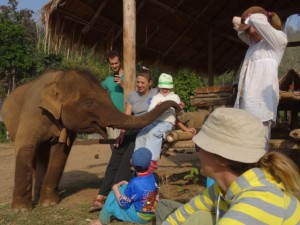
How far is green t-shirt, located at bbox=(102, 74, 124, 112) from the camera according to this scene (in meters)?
5.92

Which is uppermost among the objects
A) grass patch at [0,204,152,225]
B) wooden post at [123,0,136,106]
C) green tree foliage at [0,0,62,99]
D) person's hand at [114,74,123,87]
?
green tree foliage at [0,0,62,99]

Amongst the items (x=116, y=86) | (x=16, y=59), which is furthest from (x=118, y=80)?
(x=16, y=59)

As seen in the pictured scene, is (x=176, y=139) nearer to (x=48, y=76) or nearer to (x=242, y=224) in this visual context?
(x=48, y=76)

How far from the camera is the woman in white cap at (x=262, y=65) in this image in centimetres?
388

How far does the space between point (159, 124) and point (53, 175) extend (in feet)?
5.40

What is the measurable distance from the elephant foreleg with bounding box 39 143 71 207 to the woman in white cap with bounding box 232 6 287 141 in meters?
2.59

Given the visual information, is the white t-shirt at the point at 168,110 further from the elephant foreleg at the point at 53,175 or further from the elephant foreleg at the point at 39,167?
the elephant foreleg at the point at 39,167

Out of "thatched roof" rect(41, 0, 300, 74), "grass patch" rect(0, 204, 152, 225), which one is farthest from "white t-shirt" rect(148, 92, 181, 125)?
"thatched roof" rect(41, 0, 300, 74)

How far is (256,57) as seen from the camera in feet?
13.4

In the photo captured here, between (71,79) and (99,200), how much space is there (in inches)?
58.9

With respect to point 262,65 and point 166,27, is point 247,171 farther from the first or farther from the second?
point 166,27

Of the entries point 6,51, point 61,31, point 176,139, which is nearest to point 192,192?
point 176,139

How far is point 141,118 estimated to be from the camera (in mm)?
5047

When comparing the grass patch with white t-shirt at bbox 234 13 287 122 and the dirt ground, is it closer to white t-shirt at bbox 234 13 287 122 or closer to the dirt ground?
the dirt ground
